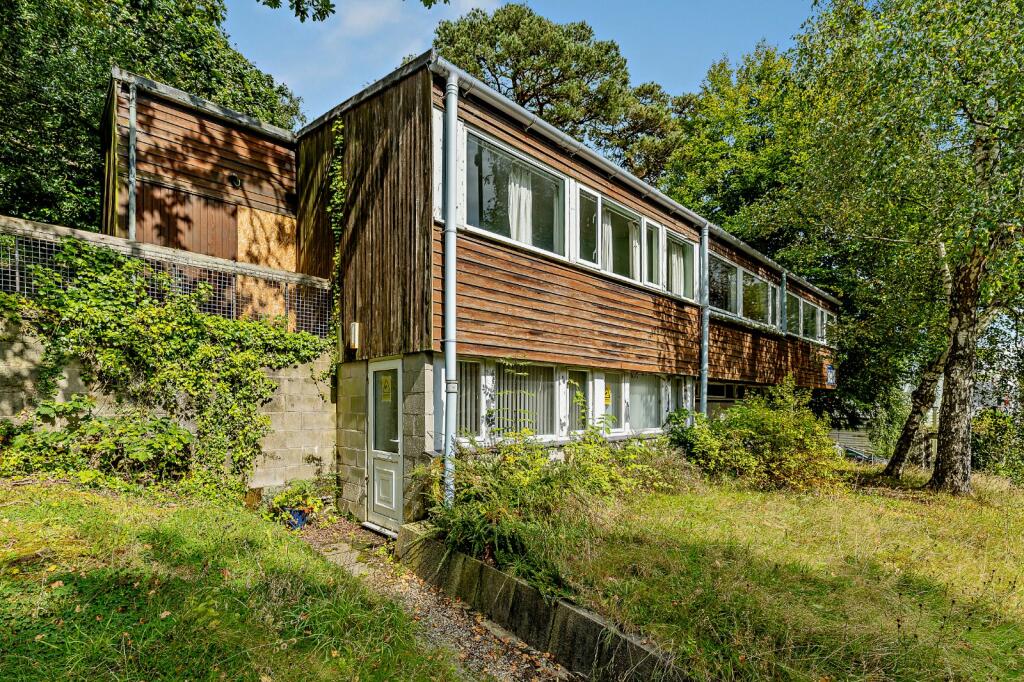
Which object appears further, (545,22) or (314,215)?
(545,22)

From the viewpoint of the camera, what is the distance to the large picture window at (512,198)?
22.6 feet

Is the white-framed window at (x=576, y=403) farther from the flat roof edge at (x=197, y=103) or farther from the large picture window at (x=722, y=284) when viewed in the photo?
the flat roof edge at (x=197, y=103)

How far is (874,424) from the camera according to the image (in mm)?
19938

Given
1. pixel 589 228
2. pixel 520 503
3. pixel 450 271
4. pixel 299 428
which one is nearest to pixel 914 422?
pixel 589 228

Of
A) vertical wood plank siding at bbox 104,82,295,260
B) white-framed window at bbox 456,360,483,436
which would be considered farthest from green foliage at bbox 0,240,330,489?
white-framed window at bbox 456,360,483,436

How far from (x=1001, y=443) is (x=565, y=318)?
1166cm

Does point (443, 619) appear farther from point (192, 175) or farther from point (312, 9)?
point (312, 9)

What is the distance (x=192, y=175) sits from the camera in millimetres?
8086

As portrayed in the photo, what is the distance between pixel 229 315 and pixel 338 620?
4.63 meters

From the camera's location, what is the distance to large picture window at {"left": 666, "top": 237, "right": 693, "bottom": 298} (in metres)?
10.9

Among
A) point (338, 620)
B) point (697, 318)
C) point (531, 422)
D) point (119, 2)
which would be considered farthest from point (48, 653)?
point (119, 2)

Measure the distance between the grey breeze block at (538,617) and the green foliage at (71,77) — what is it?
13.1 m

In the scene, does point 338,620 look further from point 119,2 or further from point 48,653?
point 119,2

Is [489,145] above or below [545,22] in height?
below
